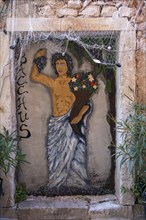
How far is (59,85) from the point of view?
209 inches

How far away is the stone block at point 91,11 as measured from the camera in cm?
484

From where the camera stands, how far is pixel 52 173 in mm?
5336

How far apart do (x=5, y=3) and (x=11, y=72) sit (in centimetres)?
84

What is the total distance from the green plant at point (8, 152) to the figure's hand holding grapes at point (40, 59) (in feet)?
3.27

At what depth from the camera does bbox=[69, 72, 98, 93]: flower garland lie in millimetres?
5309

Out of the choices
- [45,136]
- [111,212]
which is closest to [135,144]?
[111,212]

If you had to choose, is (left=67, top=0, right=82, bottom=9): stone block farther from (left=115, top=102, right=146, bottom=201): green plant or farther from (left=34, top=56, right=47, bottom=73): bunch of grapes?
(left=115, top=102, right=146, bottom=201): green plant

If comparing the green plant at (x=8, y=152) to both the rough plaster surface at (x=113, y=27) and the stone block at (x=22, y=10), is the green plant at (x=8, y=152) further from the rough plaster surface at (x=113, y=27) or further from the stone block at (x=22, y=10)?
the stone block at (x=22, y=10)

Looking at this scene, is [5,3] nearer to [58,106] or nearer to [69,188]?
[58,106]

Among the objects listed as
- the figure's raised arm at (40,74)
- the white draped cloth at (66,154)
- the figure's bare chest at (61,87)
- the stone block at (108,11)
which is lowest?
the white draped cloth at (66,154)

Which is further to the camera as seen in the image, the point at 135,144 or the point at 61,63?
the point at 61,63

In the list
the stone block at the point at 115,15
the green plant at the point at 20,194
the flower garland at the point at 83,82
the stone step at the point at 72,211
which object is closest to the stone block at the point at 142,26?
the stone block at the point at 115,15

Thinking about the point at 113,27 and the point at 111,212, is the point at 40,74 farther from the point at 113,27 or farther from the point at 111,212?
the point at 111,212

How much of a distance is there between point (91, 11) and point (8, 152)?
1.99 metres
